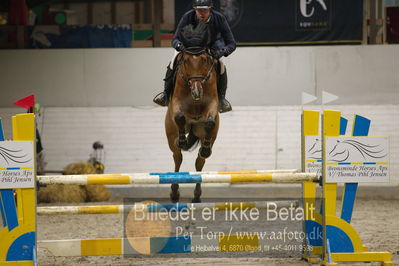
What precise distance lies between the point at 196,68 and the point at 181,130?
549 mm

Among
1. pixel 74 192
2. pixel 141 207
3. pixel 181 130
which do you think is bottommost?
pixel 74 192

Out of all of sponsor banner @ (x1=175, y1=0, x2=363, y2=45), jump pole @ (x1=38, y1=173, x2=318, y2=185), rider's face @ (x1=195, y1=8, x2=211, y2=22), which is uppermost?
sponsor banner @ (x1=175, y1=0, x2=363, y2=45)

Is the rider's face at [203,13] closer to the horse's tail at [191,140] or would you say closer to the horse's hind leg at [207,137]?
the horse's hind leg at [207,137]

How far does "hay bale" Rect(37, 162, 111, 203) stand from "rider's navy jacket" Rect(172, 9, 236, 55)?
464 centimetres

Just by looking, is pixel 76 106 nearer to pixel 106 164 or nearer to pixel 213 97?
pixel 106 164

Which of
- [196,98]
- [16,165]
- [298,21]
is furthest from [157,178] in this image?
[298,21]

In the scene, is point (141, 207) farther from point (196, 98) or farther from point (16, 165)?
point (196, 98)

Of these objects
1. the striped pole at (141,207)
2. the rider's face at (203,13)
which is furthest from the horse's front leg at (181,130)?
the striped pole at (141,207)

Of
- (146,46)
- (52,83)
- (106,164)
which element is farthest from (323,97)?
(52,83)

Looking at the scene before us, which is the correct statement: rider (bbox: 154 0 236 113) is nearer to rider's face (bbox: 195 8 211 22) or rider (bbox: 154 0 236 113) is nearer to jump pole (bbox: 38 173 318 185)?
rider's face (bbox: 195 8 211 22)

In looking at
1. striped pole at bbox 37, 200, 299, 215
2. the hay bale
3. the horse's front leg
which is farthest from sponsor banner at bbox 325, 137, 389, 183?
the hay bale

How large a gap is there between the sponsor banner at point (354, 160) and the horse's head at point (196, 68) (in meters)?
1.18

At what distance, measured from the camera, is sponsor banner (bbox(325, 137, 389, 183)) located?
4340mm

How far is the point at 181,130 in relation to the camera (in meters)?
5.23
